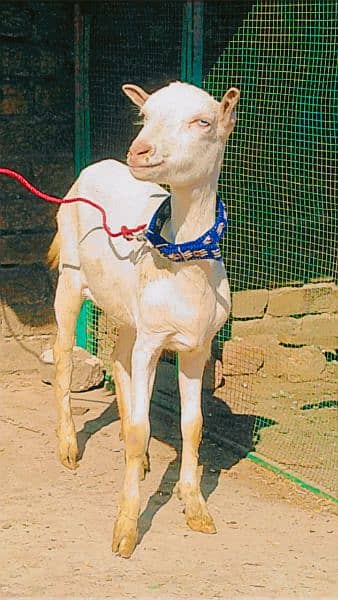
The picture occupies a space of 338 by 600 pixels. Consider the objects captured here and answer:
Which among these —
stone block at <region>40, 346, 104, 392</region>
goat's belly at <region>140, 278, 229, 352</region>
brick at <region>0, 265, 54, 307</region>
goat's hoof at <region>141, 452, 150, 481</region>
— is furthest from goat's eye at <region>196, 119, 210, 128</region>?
brick at <region>0, 265, 54, 307</region>

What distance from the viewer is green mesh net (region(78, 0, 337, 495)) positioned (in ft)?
20.7

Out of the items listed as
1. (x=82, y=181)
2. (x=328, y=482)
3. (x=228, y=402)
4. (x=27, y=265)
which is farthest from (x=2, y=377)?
(x=328, y=482)

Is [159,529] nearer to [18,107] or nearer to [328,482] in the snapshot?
[328,482]

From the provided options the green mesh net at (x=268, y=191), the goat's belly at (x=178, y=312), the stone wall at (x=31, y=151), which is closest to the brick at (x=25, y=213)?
the stone wall at (x=31, y=151)

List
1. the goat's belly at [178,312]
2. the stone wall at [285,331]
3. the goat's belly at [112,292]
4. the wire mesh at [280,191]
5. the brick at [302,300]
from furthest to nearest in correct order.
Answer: the brick at [302,300]
the stone wall at [285,331]
the wire mesh at [280,191]
the goat's belly at [112,292]
the goat's belly at [178,312]

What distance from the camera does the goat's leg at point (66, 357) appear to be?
→ 5660 millimetres

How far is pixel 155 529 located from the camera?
15.7 ft

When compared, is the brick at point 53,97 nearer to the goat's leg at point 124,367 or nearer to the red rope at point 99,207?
the red rope at point 99,207

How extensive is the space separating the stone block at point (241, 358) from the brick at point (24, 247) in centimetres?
130

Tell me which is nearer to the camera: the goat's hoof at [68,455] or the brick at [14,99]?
the goat's hoof at [68,455]

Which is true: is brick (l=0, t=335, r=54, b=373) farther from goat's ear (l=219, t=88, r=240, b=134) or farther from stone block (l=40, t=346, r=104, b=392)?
goat's ear (l=219, t=88, r=240, b=134)

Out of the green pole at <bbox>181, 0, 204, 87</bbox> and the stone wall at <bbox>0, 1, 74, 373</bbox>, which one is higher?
the green pole at <bbox>181, 0, 204, 87</bbox>

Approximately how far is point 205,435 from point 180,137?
7.95 feet

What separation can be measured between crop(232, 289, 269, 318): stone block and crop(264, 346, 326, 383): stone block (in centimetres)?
28
